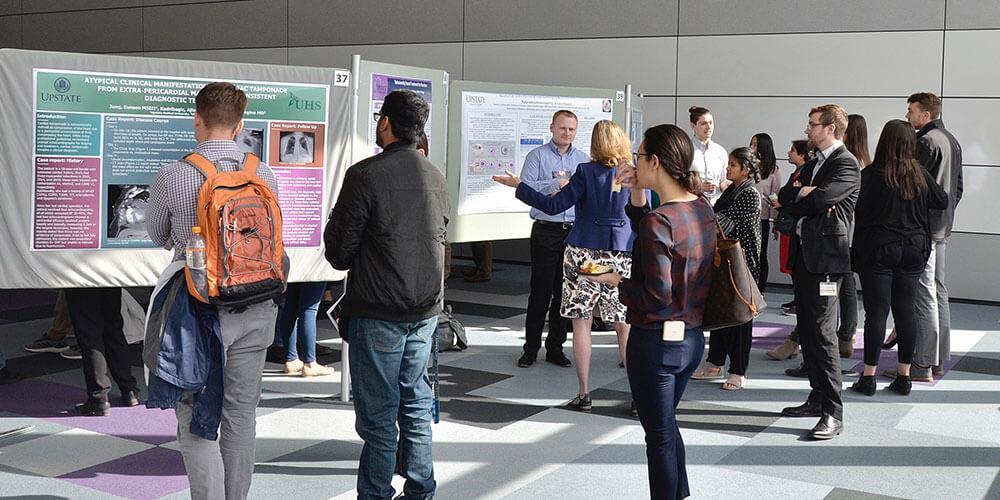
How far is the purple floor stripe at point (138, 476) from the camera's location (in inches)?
165

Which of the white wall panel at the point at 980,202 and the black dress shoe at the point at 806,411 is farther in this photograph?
the white wall panel at the point at 980,202

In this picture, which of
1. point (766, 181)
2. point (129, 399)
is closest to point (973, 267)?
point (766, 181)

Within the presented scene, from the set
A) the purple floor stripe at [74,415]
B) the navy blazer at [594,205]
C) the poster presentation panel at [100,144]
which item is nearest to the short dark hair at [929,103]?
the navy blazer at [594,205]

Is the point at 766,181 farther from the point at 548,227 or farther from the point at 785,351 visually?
the point at 548,227

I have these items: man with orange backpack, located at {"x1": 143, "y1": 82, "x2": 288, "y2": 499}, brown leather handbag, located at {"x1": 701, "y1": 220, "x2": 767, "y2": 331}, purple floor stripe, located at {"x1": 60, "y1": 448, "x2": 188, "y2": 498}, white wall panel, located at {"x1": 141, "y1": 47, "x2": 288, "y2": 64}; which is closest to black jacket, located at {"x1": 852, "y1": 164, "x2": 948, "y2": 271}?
brown leather handbag, located at {"x1": 701, "y1": 220, "x2": 767, "y2": 331}

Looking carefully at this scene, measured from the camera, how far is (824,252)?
17.0ft

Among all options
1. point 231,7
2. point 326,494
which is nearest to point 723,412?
point 326,494

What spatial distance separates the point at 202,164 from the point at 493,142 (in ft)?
14.6

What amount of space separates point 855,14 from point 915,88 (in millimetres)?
962

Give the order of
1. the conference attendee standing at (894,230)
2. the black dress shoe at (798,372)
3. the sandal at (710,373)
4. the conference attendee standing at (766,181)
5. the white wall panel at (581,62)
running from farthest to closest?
the white wall panel at (581,62)
the conference attendee standing at (766,181)
the black dress shoe at (798,372)
the sandal at (710,373)
the conference attendee standing at (894,230)

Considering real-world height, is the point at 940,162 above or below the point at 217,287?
above

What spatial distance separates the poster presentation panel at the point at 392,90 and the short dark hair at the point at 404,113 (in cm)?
204

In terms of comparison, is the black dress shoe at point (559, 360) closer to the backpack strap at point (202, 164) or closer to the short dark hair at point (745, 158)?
the short dark hair at point (745, 158)

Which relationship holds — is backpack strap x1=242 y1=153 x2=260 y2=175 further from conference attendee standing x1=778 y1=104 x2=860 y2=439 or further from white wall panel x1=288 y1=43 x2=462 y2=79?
white wall panel x1=288 y1=43 x2=462 y2=79
